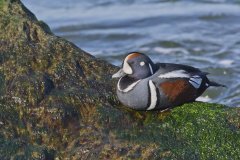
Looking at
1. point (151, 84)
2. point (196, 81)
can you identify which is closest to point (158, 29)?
point (196, 81)

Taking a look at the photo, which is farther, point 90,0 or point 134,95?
point 90,0

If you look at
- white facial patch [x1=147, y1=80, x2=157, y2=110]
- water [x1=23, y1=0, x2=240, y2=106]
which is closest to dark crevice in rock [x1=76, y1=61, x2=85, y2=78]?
white facial patch [x1=147, y1=80, x2=157, y2=110]

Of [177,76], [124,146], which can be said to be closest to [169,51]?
[177,76]

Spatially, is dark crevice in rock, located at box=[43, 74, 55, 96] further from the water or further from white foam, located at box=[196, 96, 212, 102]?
the water

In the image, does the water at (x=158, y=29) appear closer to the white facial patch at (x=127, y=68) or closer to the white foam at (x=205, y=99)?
the white foam at (x=205, y=99)

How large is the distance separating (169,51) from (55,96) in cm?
584

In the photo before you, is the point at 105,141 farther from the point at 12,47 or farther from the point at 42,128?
the point at 12,47

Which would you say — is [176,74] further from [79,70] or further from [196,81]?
[79,70]

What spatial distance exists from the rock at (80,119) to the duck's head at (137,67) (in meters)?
0.23

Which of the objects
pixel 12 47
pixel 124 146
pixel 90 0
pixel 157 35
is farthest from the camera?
pixel 90 0

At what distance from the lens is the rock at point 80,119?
18.5 feet

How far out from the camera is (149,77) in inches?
244

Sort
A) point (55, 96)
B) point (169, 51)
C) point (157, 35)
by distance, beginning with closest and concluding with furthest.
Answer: point (55, 96), point (169, 51), point (157, 35)

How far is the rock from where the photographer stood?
5637 millimetres
